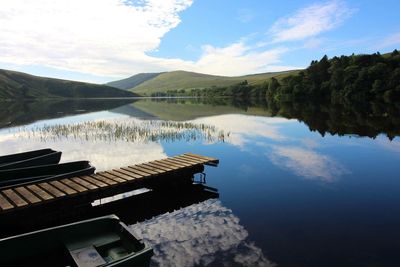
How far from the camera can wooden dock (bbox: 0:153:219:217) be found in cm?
1752

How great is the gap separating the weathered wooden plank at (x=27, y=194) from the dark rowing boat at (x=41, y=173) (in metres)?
1.87

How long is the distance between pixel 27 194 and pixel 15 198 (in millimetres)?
778

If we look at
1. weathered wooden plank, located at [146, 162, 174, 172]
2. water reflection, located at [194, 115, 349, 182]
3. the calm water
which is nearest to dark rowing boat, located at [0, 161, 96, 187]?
weathered wooden plank, located at [146, 162, 174, 172]

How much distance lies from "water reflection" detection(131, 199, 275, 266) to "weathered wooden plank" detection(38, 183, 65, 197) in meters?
4.43

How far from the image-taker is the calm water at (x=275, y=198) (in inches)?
591

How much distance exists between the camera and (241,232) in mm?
17047

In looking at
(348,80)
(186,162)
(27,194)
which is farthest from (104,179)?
(348,80)

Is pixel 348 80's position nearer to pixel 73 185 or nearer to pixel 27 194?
pixel 73 185

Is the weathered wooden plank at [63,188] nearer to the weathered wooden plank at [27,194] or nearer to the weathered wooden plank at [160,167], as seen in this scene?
the weathered wooden plank at [27,194]

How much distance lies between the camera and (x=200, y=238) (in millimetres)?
16375

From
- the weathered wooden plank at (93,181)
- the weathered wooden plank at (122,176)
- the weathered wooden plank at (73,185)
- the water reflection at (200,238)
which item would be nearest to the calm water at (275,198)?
the water reflection at (200,238)

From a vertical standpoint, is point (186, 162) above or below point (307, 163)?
above

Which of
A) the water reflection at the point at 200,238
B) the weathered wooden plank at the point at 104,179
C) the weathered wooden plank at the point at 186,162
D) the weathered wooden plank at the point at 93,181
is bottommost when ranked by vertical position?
the water reflection at the point at 200,238

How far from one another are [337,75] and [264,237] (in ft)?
405
